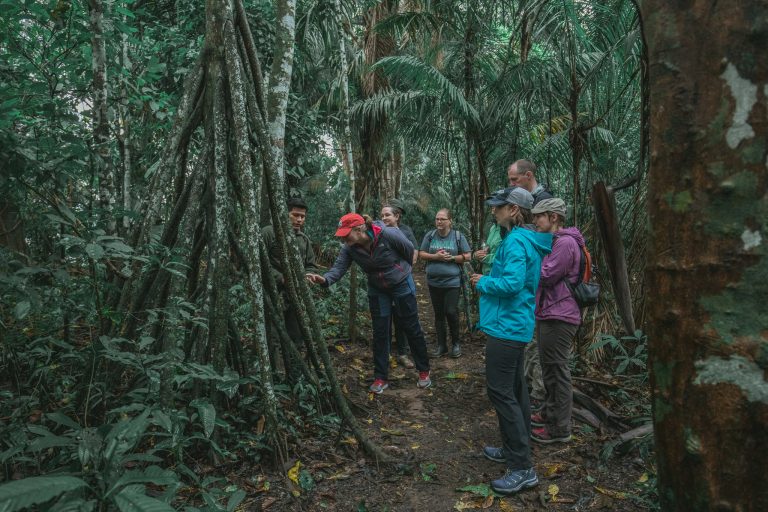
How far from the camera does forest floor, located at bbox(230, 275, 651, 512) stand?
10.1 ft

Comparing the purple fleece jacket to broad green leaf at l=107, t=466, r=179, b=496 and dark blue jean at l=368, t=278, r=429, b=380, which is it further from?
broad green leaf at l=107, t=466, r=179, b=496

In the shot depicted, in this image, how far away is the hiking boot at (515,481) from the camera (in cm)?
316

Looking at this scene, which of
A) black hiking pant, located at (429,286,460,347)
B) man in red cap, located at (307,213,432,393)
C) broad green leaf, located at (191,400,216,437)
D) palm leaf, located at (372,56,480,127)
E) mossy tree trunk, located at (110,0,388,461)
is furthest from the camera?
palm leaf, located at (372,56,480,127)

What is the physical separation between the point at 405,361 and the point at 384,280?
151cm

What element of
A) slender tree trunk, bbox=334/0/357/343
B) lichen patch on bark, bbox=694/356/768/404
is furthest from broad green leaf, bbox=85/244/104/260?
slender tree trunk, bbox=334/0/357/343

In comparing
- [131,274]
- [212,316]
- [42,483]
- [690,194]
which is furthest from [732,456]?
[131,274]

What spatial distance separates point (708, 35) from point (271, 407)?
3079mm

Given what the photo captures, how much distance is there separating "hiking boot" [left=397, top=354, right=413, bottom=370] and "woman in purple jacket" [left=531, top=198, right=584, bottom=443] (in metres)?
2.21

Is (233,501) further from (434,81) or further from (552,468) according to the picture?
(434,81)

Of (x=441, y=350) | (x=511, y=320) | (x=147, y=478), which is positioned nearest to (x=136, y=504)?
(x=147, y=478)

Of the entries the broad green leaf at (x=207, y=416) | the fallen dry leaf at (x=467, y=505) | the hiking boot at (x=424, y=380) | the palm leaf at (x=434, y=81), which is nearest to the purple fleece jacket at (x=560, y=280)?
the fallen dry leaf at (x=467, y=505)

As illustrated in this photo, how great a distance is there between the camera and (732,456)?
1086 millimetres

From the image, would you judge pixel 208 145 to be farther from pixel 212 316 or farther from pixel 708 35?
pixel 708 35

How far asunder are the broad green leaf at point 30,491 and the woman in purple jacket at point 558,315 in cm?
328
